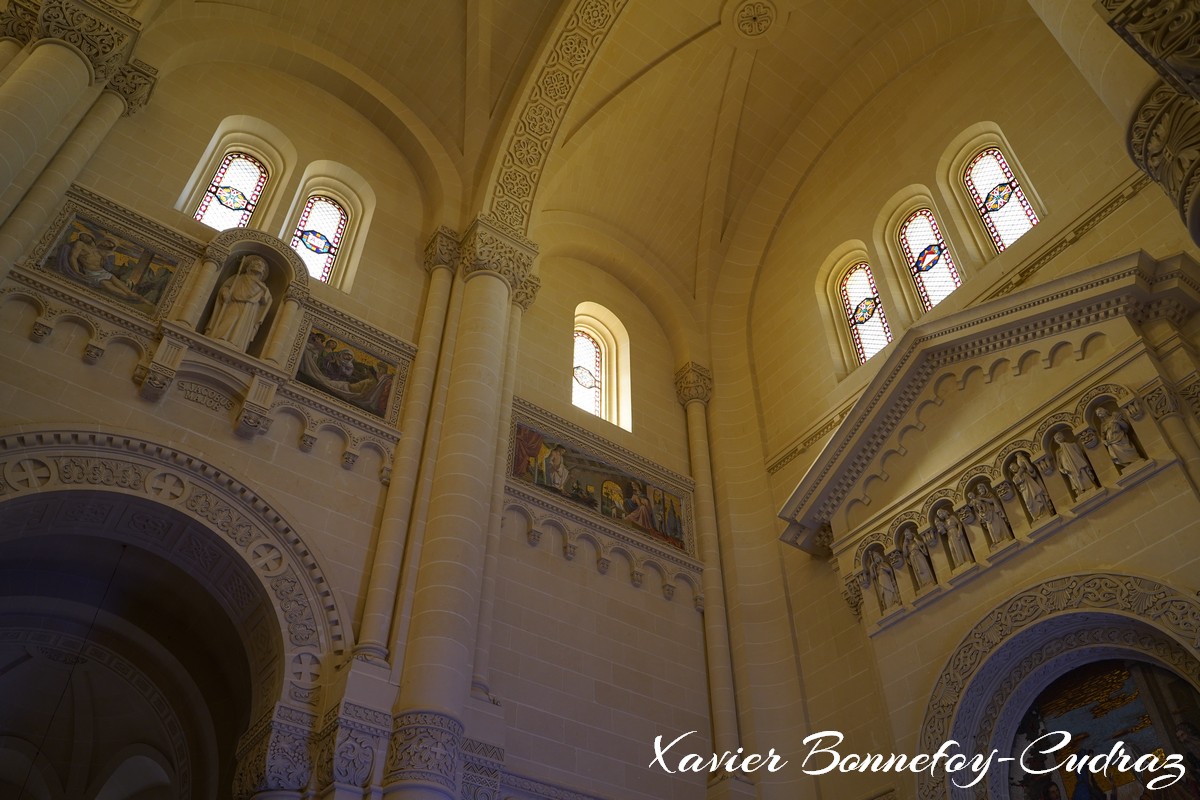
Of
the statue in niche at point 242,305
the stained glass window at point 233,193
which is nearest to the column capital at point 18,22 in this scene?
the stained glass window at point 233,193

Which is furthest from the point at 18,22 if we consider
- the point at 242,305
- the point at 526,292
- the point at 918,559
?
the point at 918,559

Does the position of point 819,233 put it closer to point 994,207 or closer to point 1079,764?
point 994,207

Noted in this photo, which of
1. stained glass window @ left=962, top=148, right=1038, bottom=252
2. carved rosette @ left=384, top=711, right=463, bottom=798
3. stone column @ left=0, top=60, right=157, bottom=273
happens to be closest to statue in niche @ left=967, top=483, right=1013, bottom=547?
stained glass window @ left=962, top=148, right=1038, bottom=252

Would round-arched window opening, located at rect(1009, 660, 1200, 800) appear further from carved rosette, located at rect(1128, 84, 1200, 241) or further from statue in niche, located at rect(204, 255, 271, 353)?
statue in niche, located at rect(204, 255, 271, 353)

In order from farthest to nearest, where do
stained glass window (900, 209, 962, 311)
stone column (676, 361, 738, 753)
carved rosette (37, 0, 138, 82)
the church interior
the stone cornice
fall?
stained glass window (900, 209, 962, 311)
stone column (676, 361, 738, 753)
carved rosette (37, 0, 138, 82)
the stone cornice
the church interior

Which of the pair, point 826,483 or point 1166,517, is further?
point 826,483

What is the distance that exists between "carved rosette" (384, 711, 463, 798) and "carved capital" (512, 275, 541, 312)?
6024mm

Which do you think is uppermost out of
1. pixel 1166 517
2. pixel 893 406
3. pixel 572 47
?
pixel 572 47

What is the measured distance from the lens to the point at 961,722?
872cm

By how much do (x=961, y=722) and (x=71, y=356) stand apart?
8.88 metres

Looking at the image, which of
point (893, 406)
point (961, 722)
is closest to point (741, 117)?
point (893, 406)

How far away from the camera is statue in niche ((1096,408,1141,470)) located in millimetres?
8344

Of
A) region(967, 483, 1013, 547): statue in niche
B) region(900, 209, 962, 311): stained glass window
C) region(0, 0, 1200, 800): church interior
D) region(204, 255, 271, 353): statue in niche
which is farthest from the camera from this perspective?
region(900, 209, 962, 311): stained glass window

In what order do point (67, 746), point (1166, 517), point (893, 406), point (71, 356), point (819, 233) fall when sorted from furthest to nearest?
point (819, 233) → point (67, 746) → point (893, 406) → point (71, 356) → point (1166, 517)
